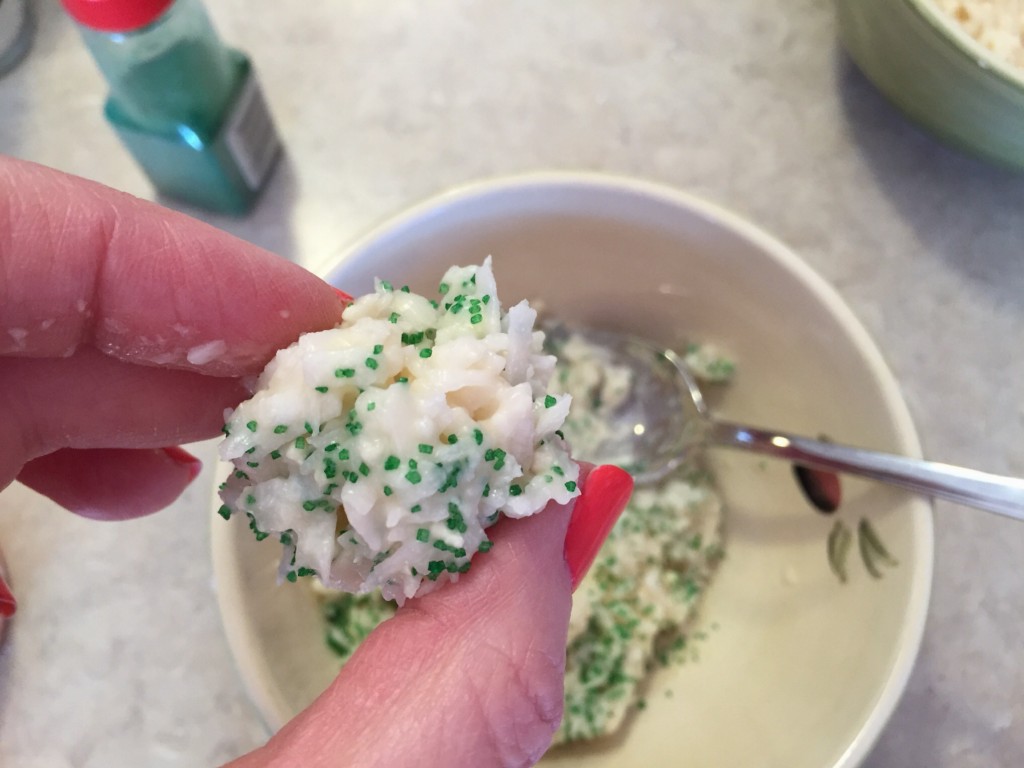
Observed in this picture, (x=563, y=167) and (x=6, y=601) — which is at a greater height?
(x=563, y=167)

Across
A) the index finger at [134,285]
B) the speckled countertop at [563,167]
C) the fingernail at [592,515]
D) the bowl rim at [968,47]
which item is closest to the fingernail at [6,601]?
the speckled countertop at [563,167]

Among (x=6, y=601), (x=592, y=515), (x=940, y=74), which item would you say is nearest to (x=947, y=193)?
(x=940, y=74)

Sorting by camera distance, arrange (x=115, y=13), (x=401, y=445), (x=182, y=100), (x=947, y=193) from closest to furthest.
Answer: (x=401, y=445) → (x=115, y=13) → (x=182, y=100) → (x=947, y=193)

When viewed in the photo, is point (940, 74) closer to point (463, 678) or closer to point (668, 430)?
point (668, 430)

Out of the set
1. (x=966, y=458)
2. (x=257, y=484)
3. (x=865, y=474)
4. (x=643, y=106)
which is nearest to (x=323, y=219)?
(x=643, y=106)

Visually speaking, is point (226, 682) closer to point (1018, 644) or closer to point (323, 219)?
point (323, 219)

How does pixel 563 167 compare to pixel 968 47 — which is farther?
pixel 563 167
